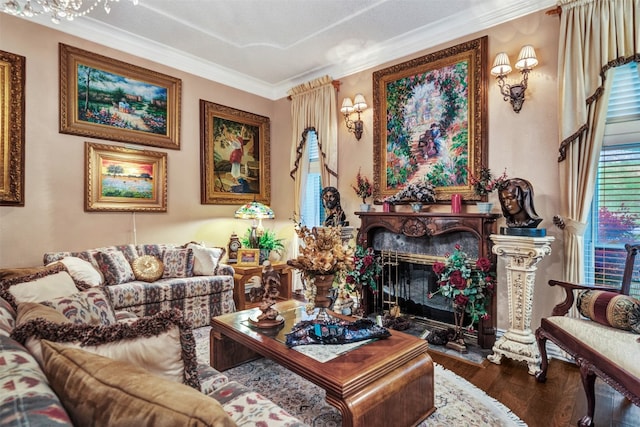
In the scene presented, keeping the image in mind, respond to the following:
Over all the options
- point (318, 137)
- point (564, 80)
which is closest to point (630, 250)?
point (564, 80)

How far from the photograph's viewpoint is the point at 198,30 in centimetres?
368

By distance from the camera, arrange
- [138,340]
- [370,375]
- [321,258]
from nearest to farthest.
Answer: [138,340] < [370,375] < [321,258]

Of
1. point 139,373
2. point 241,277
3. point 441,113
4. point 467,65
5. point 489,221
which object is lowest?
point 241,277

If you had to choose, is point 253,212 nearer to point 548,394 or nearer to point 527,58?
point 527,58

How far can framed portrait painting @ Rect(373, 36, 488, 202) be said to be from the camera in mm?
3316

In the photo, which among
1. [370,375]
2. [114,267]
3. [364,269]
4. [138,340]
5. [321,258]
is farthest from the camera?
[364,269]

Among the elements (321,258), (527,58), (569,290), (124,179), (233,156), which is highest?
(527,58)

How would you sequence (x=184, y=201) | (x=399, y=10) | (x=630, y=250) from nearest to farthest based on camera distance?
(x=630, y=250), (x=399, y=10), (x=184, y=201)

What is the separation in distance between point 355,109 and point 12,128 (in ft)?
11.9

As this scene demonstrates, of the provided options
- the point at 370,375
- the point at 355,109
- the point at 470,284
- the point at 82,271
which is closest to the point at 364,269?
the point at 470,284

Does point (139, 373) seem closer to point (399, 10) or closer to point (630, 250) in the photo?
point (630, 250)

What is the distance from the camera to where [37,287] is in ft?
6.35

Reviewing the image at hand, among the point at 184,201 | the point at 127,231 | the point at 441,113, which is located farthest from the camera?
the point at 184,201

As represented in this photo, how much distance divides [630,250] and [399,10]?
9.37 ft
